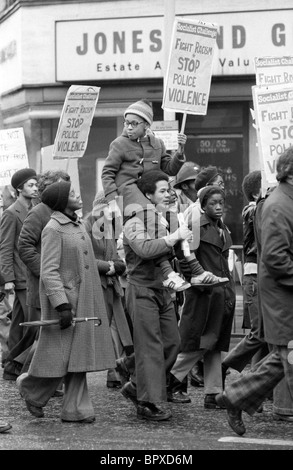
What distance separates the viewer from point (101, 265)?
35.3 feet

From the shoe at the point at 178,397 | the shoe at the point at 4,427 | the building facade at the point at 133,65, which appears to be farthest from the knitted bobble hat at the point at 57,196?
the building facade at the point at 133,65

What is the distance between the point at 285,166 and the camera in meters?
8.01

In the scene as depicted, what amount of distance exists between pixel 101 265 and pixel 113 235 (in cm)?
46

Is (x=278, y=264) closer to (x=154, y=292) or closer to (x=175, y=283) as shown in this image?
(x=175, y=283)

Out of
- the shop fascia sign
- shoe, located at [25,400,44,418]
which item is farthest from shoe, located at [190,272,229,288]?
the shop fascia sign

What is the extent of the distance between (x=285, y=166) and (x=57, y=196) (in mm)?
1932

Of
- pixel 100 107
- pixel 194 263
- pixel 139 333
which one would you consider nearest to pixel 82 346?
pixel 139 333

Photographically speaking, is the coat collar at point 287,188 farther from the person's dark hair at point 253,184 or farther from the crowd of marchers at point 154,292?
the person's dark hair at point 253,184

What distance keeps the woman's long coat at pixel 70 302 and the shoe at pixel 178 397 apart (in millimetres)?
1071

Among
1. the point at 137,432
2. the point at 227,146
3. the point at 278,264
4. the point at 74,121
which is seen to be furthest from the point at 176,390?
the point at 227,146

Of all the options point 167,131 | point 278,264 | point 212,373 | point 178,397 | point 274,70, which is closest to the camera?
point 278,264

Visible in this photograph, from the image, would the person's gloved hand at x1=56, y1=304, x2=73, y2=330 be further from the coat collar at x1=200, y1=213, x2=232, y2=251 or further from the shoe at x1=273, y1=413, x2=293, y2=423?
the shoe at x1=273, y1=413, x2=293, y2=423

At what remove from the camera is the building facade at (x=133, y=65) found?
759 inches
